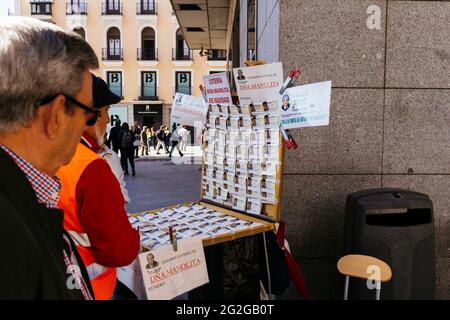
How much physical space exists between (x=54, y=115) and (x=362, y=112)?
2.87m

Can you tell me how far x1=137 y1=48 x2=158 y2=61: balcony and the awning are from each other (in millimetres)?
17453

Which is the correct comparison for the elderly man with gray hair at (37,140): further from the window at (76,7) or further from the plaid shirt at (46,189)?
the window at (76,7)

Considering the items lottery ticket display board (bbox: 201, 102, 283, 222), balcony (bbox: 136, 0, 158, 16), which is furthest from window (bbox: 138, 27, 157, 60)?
lottery ticket display board (bbox: 201, 102, 283, 222)

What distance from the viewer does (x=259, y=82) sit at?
9.47 feet

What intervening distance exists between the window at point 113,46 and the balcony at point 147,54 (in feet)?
5.20

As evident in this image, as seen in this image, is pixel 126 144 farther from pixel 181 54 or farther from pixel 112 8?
pixel 112 8

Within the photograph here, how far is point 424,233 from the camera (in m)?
2.84

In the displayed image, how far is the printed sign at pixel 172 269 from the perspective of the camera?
2.25 metres

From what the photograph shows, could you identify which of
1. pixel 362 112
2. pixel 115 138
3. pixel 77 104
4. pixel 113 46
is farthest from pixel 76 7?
pixel 77 104

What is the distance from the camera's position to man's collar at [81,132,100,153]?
205 centimetres

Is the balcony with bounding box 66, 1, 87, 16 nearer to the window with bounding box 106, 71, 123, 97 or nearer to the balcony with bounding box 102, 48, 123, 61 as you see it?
the balcony with bounding box 102, 48, 123, 61

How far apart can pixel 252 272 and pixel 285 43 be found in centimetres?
185
